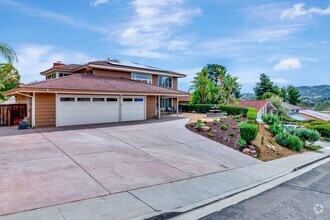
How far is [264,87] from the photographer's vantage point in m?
60.8

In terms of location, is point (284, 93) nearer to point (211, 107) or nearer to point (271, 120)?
point (211, 107)

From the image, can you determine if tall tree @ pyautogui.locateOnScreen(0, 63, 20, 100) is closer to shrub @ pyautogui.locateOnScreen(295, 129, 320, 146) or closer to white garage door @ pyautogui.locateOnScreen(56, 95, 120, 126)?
white garage door @ pyautogui.locateOnScreen(56, 95, 120, 126)

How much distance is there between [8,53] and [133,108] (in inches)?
354

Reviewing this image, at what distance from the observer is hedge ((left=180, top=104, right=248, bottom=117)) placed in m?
25.6

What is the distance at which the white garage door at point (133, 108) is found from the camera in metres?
18.0

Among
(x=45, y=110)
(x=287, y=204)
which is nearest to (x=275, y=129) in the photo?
(x=287, y=204)

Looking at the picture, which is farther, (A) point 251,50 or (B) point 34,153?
(A) point 251,50

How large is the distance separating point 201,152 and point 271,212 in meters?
5.44

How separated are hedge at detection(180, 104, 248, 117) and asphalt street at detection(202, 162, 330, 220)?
59.1ft

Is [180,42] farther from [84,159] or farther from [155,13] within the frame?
[84,159]

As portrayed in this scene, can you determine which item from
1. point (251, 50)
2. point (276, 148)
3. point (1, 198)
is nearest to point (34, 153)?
point (1, 198)

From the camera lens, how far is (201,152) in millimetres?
10641

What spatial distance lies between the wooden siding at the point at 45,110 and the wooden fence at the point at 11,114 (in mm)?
3815

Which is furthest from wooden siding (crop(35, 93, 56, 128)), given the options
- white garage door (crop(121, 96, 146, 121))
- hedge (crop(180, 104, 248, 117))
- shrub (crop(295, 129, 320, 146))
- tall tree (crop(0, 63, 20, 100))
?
hedge (crop(180, 104, 248, 117))
